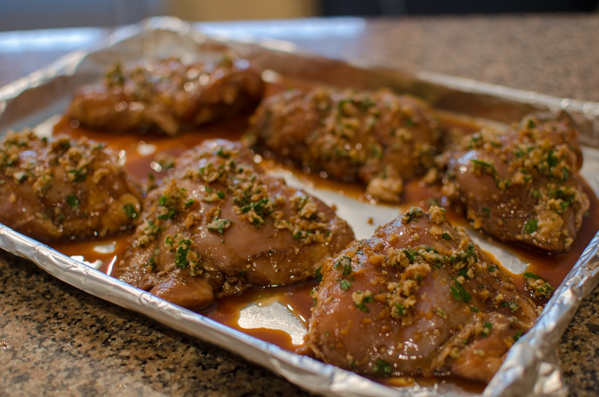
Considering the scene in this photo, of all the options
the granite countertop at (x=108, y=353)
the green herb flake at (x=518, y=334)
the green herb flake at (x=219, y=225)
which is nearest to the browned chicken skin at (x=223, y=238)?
the green herb flake at (x=219, y=225)

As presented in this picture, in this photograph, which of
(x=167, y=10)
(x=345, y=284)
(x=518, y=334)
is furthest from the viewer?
(x=167, y=10)

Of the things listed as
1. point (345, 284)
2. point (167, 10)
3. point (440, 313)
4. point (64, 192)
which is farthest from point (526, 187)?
point (167, 10)

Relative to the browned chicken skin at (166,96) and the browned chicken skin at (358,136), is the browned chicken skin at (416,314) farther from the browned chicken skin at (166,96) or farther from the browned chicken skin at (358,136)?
the browned chicken skin at (166,96)

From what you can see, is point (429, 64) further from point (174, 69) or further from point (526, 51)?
point (174, 69)

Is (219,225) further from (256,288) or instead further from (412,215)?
(412,215)

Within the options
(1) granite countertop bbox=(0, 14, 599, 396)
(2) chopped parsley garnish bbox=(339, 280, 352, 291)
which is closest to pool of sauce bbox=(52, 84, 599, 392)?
(1) granite countertop bbox=(0, 14, 599, 396)

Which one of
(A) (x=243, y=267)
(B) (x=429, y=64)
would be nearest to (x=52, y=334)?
(A) (x=243, y=267)

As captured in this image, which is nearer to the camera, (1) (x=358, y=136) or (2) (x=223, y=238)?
(2) (x=223, y=238)
